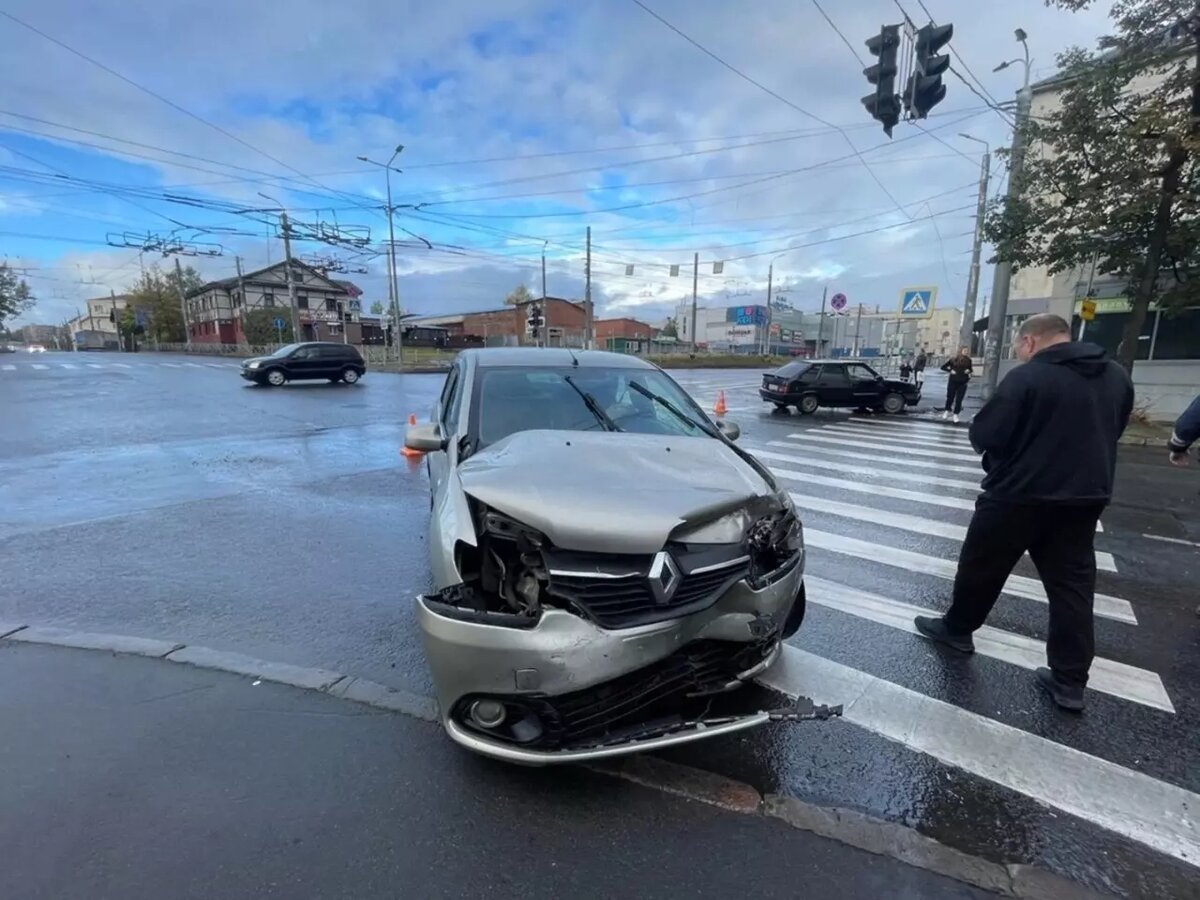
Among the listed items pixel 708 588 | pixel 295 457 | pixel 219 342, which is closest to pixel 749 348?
pixel 219 342

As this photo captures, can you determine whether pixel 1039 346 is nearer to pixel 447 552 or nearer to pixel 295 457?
pixel 447 552

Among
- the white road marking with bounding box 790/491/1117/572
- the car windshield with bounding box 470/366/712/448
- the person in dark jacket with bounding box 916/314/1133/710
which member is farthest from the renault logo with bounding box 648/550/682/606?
the white road marking with bounding box 790/491/1117/572

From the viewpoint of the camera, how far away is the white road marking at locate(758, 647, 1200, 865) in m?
2.36

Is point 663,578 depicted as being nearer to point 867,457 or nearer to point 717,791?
point 717,791

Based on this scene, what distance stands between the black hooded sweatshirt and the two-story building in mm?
65810

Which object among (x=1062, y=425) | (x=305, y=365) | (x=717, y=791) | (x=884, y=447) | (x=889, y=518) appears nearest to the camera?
(x=717, y=791)

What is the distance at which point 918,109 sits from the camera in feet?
28.9

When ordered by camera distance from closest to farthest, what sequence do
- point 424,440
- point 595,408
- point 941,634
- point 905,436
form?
point 941,634 < point 424,440 < point 595,408 < point 905,436

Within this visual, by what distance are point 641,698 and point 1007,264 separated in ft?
58.2

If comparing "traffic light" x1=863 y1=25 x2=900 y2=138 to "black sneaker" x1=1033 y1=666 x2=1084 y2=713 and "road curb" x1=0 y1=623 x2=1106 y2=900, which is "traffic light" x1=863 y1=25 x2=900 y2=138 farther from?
"road curb" x1=0 y1=623 x2=1106 y2=900

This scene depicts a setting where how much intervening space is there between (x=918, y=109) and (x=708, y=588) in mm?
9642

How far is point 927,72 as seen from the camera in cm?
849

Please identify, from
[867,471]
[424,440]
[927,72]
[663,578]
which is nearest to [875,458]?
[867,471]

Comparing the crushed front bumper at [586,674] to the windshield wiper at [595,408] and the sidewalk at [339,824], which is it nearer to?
the sidewalk at [339,824]
